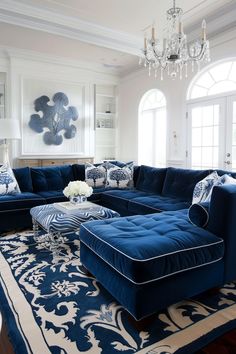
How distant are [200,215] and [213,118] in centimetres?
333

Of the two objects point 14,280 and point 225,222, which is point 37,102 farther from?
point 225,222

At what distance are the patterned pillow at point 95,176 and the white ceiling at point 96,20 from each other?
90.1 inches

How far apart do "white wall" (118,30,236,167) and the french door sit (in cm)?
19

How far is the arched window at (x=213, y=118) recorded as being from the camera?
15.6ft

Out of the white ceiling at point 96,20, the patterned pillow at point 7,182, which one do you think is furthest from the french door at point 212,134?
the patterned pillow at point 7,182

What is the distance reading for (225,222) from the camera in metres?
2.10

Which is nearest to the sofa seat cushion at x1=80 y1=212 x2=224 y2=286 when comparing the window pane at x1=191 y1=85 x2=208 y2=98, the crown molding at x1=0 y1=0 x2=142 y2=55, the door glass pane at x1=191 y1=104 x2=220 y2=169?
the door glass pane at x1=191 y1=104 x2=220 y2=169

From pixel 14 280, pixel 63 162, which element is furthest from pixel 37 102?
pixel 14 280

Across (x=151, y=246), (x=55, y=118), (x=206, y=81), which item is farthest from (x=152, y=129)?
(x=151, y=246)

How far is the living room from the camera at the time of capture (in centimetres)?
174

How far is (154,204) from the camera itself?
344cm

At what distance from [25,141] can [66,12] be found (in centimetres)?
291

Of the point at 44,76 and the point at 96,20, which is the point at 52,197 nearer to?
the point at 96,20

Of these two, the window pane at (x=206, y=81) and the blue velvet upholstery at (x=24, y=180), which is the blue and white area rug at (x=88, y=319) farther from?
the window pane at (x=206, y=81)
